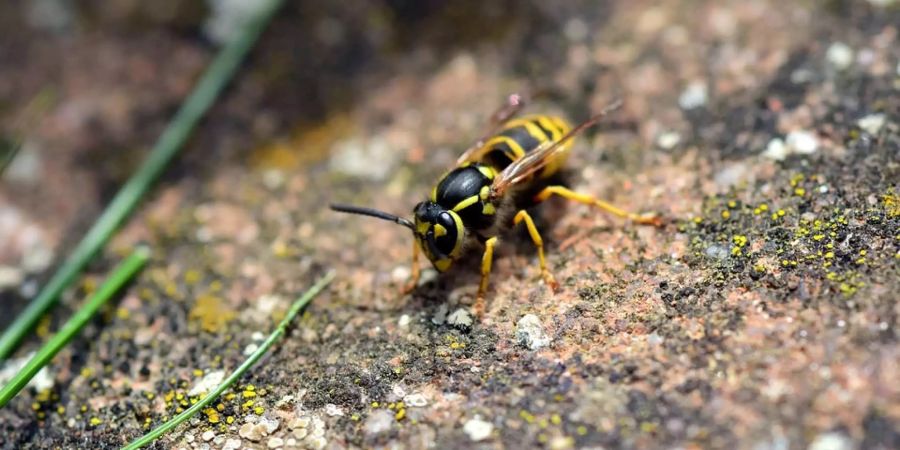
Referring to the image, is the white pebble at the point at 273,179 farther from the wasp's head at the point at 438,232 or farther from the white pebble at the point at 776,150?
the white pebble at the point at 776,150

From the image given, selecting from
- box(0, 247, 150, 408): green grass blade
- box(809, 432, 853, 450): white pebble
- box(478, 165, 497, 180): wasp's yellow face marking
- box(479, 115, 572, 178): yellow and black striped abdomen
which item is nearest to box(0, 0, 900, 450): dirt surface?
box(809, 432, 853, 450): white pebble

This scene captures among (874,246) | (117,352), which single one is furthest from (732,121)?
(117,352)

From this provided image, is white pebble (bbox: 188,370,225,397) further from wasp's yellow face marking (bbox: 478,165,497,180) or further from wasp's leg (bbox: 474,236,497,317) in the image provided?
wasp's yellow face marking (bbox: 478,165,497,180)

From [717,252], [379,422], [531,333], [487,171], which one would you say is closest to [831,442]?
[717,252]

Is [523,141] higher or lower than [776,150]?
higher

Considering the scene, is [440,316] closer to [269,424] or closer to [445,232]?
[445,232]

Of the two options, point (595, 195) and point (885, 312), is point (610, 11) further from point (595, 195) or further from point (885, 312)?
point (885, 312)
